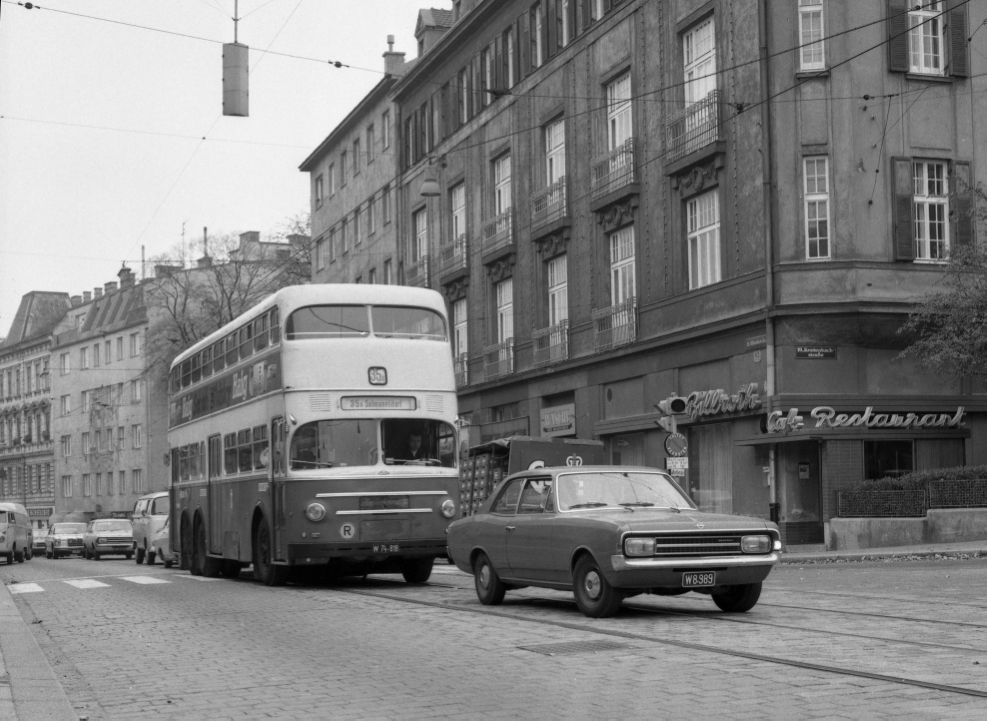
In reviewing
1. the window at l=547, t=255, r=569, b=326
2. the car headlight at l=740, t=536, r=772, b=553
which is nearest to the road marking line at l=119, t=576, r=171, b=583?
the car headlight at l=740, t=536, r=772, b=553

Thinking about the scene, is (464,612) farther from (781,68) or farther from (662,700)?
(781,68)

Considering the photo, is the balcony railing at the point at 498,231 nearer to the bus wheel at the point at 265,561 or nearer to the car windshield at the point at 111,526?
the car windshield at the point at 111,526

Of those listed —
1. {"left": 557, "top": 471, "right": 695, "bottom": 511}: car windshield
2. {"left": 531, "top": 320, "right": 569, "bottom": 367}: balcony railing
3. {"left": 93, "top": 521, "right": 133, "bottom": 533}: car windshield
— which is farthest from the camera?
{"left": 93, "top": 521, "right": 133, "bottom": 533}: car windshield

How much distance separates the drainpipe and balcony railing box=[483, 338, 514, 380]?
15.1 meters

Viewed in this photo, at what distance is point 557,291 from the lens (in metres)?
41.4

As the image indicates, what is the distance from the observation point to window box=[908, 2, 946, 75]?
100 ft

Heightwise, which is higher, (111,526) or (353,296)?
(353,296)

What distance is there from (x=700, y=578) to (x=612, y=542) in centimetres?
88

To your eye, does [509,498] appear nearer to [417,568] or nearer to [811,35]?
[417,568]

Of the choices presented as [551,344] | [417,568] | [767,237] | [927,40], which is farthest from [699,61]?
[417,568]

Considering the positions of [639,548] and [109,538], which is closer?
[639,548]

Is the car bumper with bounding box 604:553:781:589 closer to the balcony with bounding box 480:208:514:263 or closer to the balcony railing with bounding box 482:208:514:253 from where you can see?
the balcony with bounding box 480:208:514:263

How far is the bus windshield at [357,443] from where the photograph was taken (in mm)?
20594

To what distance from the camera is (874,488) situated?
28.1m
